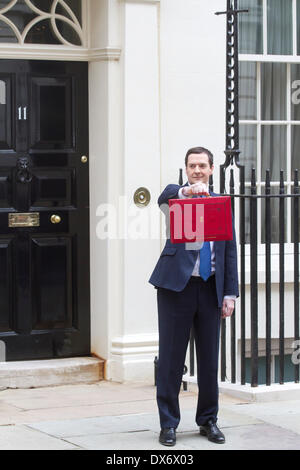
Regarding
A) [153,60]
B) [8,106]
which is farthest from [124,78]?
[8,106]

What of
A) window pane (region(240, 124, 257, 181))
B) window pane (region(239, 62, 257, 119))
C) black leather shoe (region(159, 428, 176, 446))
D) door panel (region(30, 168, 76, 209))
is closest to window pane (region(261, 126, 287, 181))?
window pane (region(240, 124, 257, 181))

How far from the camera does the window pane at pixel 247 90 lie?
9180mm

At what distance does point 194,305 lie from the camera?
256 inches

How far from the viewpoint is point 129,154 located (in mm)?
8438

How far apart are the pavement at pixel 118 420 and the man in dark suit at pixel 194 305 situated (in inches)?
8.4

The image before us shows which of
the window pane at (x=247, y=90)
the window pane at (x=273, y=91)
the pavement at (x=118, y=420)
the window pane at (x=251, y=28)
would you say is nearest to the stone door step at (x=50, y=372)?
the pavement at (x=118, y=420)

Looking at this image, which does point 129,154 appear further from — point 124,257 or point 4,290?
point 4,290

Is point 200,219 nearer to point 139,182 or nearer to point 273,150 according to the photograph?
point 139,182

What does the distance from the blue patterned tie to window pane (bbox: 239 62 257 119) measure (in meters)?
2.95

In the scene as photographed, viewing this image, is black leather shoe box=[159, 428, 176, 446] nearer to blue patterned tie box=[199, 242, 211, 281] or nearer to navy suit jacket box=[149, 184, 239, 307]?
navy suit jacket box=[149, 184, 239, 307]

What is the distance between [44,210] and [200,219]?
8.30ft

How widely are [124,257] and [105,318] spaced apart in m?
0.53

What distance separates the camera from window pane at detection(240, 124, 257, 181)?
30.3 ft

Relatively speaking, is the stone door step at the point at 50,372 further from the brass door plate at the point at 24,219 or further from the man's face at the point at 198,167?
the man's face at the point at 198,167
